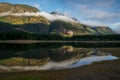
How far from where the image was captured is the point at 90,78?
32.2 meters

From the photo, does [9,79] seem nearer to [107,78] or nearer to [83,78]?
[83,78]

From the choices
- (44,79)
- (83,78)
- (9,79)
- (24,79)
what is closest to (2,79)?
(9,79)

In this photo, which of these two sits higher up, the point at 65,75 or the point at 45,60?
the point at 65,75

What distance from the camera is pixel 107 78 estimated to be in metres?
32.7

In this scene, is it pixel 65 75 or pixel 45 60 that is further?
pixel 45 60

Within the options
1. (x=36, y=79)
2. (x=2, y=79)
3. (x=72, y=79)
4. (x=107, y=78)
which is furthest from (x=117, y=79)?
(x=2, y=79)

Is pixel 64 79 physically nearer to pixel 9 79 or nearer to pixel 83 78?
pixel 83 78

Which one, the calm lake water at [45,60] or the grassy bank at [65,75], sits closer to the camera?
the grassy bank at [65,75]

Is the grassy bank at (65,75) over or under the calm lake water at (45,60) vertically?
over

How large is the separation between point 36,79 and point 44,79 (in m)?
1.15

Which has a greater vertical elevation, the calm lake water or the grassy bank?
the grassy bank

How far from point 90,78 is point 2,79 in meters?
12.0

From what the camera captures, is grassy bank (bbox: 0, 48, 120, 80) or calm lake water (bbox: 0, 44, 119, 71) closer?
grassy bank (bbox: 0, 48, 120, 80)

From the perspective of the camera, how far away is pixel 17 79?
31.8 m
